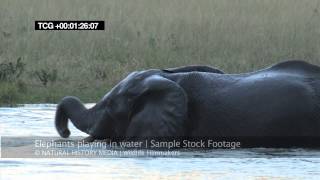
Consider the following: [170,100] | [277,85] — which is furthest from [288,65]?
[170,100]

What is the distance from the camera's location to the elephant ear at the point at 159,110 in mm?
9750

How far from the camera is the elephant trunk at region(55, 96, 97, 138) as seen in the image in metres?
10.4

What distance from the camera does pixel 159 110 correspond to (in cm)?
984

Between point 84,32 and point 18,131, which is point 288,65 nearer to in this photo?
point 18,131

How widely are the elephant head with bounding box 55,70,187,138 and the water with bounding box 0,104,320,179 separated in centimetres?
46

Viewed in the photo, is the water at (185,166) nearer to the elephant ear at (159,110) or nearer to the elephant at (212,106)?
the elephant at (212,106)

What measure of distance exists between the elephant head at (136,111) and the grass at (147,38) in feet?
26.1

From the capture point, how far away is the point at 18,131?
11102mm

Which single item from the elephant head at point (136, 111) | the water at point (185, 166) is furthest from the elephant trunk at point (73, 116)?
the water at point (185, 166)

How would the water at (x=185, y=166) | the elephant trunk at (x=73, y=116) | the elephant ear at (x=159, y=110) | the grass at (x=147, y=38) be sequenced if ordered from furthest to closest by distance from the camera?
the grass at (x=147, y=38) < the elephant trunk at (x=73, y=116) < the elephant ear at (x=159, y=110) < the water at (x=185, y=166)

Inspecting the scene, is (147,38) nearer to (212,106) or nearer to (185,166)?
(212,106)

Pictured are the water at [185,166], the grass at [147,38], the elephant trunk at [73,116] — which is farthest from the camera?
the grass at [147,38]

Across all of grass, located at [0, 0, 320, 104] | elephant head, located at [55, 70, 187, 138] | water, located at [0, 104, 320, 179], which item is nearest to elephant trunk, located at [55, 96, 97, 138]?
elephant head, located at [55, 70, 187, 138]

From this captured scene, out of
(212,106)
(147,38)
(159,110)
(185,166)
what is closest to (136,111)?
(159,110)
